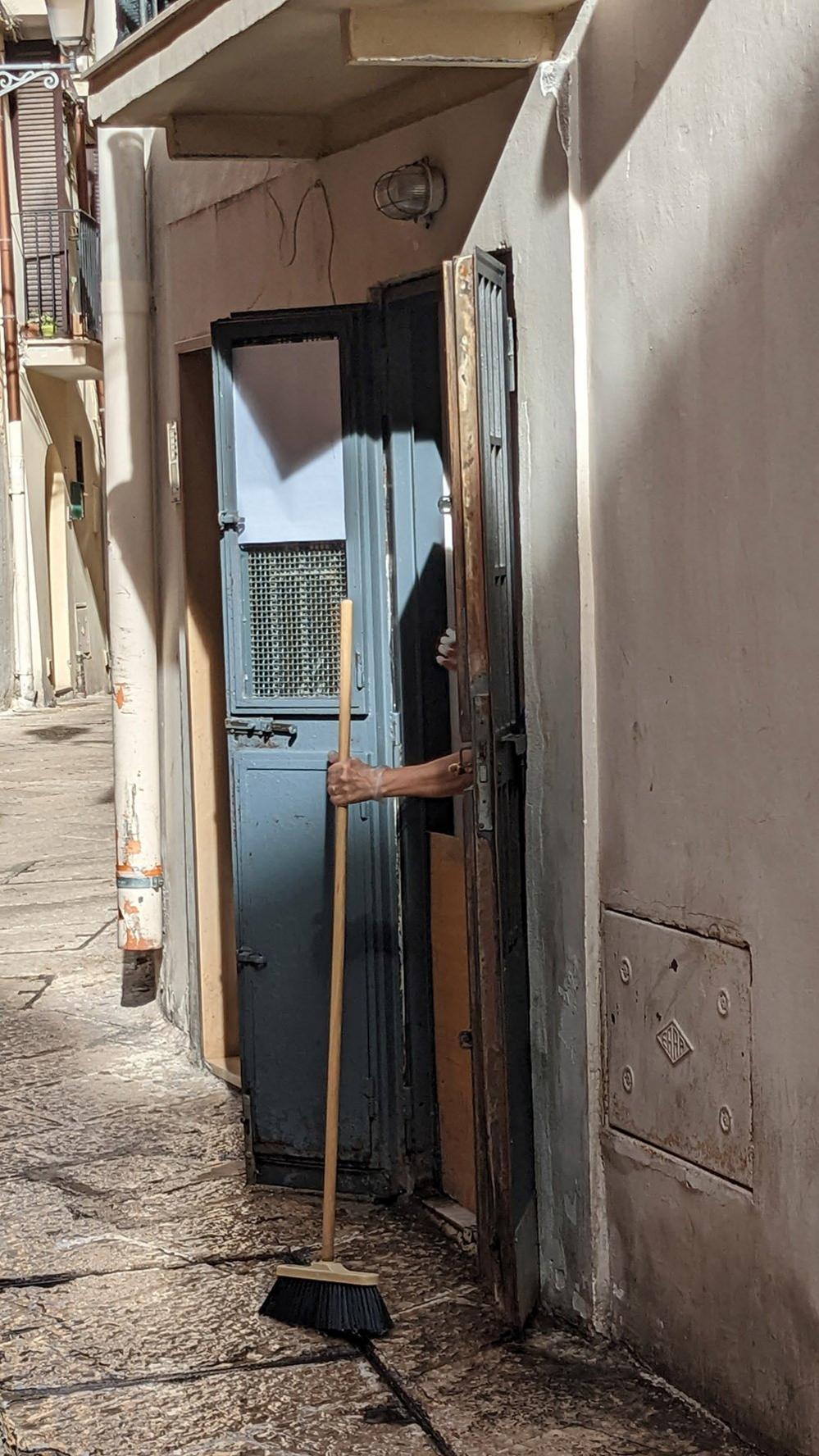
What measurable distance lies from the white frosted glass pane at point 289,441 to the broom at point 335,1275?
669 mm

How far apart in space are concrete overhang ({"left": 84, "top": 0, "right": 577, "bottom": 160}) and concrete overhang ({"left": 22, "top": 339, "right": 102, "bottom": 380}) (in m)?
17.9

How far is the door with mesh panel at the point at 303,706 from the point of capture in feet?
16.6

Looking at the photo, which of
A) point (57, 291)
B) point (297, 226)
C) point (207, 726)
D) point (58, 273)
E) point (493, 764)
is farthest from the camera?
point (57, 291)

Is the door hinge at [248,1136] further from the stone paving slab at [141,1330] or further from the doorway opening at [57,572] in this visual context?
the doorway opening at [57,572]

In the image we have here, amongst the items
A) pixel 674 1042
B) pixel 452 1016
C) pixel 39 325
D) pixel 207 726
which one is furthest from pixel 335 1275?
pixel 39 325

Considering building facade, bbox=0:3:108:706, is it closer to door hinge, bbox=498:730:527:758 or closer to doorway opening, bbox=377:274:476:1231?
doorway opening, bbox=377:274:476:1231

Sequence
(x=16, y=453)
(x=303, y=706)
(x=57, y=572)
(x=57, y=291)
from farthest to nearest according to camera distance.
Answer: (x=57, y=572) → (x=57, y=291) → (x=16, y=453) → (x=303, y=706)

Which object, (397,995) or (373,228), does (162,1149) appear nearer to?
(397,995)

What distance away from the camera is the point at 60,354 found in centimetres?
2267

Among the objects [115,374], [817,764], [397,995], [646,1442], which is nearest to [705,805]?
[817,764]

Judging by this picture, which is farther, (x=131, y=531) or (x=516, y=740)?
(x=131, y=531)

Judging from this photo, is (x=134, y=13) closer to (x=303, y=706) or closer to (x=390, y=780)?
(x=303, y=706)

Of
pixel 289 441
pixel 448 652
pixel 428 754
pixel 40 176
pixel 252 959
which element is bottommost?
pixel 252 959

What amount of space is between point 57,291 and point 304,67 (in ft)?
63.2
